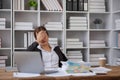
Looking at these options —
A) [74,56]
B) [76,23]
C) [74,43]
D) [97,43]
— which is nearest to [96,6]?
[76,23]

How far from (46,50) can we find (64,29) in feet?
3.91

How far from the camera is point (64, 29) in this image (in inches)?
173

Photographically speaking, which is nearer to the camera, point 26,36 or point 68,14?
point 26,36

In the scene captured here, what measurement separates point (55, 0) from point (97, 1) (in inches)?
31.7

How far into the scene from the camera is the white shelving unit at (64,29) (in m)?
4.34

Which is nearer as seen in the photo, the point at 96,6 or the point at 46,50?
the point at 46,50

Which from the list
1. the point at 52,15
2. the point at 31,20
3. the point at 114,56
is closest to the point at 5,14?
the point at 31,20

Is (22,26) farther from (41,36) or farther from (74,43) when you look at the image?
(41,36)

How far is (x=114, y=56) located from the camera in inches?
185

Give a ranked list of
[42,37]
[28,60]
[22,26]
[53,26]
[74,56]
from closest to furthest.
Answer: [28,60]
[42,37]
[22,26]
[53,26]
[74,56]

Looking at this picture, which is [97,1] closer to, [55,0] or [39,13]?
[55,0]

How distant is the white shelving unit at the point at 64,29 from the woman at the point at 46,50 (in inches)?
42.1

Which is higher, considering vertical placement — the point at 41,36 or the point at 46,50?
the point at 41,36

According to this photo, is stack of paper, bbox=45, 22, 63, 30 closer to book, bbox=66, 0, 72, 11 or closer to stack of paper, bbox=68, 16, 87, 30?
stack of paper, bbox=68, 16, 87, 30
